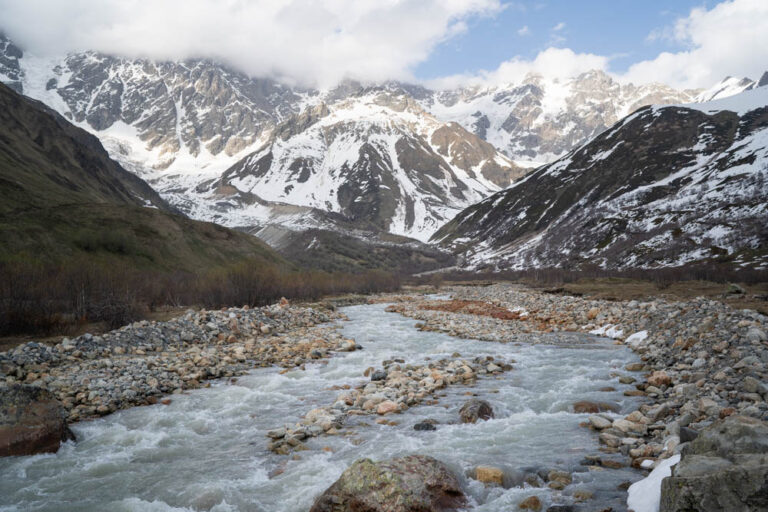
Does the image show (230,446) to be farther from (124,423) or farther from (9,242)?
(9,242)

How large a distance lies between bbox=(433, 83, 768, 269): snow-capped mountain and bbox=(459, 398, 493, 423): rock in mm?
78603

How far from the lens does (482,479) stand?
28.5 feet

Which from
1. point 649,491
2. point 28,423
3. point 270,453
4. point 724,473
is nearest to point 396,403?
point 270,453

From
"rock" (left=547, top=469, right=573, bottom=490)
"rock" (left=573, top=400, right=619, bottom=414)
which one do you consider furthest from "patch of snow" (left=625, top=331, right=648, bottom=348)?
"rock" (left=547, top=469, right=573, bottom=490)

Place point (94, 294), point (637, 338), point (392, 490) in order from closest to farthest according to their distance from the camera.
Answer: point (392, 490)
point (637, 338)
point (94, 294)

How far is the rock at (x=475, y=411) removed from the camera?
1212 cm

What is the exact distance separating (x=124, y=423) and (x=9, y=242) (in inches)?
2172

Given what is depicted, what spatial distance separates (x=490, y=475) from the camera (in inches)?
341

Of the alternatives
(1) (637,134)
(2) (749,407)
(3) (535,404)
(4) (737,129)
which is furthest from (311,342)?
(1) (637,134)

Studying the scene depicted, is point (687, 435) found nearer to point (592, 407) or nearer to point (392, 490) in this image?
point (592, 407)

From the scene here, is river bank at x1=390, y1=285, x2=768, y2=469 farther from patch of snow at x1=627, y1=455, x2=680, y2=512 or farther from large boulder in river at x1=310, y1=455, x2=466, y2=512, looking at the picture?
large boulder in river at x1=310, y1=455, x2=466, y2=512

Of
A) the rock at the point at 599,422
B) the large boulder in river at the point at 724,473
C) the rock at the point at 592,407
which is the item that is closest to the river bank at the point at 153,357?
the rock at the point at 592,407

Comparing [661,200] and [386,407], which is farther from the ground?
[661,200]

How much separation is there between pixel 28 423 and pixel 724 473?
14187 mm
